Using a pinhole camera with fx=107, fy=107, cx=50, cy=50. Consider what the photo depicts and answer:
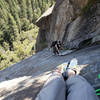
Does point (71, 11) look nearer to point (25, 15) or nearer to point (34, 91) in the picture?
point (34, 91)

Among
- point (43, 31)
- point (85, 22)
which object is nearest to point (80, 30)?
point (85, 22)

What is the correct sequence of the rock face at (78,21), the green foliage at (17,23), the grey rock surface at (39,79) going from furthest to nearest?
1. the green foliage at (17,23)
2. the rock face at (78,21)
3. the grey rock surface at (39,79)

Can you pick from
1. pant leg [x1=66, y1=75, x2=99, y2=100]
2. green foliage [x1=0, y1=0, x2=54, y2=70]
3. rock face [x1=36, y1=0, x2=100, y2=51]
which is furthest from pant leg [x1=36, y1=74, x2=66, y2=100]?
green foliage [x1=0, y1=0, x2=54, y2=70]

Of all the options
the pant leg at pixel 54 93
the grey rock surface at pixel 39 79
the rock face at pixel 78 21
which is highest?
the rock face at pixel 78 21

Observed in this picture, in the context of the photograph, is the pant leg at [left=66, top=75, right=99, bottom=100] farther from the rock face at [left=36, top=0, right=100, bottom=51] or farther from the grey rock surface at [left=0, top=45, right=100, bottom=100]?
the rock face at [left=36, top=0, right=100, bottom=51]

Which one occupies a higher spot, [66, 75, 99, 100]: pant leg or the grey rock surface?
[66, 75, 99, 100]: pant leg

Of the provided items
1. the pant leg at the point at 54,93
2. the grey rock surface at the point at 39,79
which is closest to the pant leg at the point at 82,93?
the pant leg at the point at 54,93

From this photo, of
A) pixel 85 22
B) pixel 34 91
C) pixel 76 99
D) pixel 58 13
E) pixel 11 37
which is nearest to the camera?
pixel 76 99

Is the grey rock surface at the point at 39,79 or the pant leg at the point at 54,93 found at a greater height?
the pant leg at the point at 54,93

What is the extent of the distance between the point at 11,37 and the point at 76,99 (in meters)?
48.3

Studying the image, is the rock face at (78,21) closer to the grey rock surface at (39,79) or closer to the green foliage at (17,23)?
the grey rock surface at (39,79)

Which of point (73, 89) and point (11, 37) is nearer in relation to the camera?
point (73, 89)

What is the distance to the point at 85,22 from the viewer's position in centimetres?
604

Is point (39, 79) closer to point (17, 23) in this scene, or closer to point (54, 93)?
point (54, 93)
